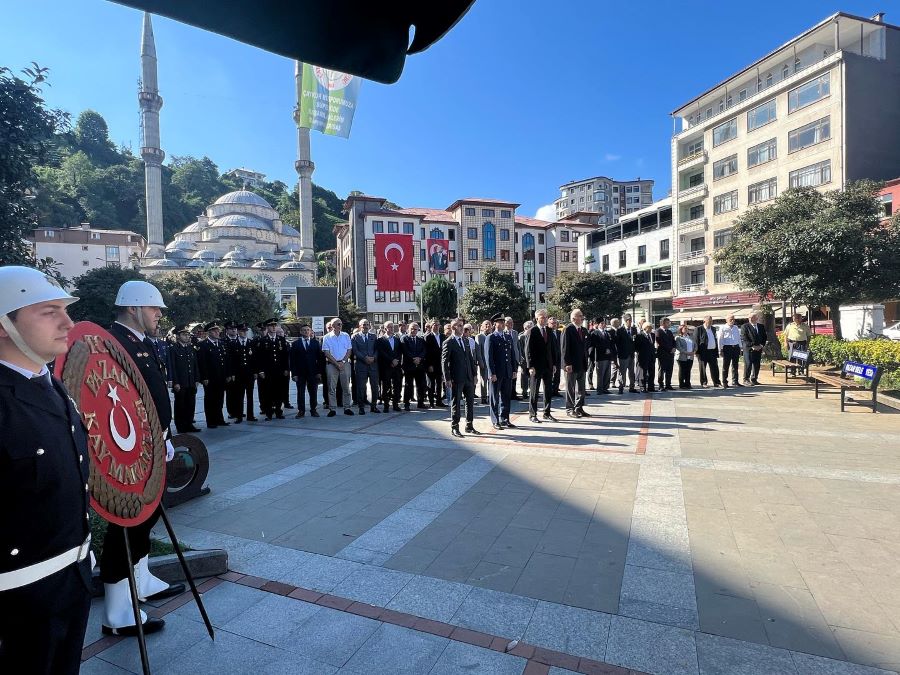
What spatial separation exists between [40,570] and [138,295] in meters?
2.24

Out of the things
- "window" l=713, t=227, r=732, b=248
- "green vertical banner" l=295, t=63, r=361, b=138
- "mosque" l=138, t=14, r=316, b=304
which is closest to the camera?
"green vertical banner" l=295, t=63, r=361, b=138

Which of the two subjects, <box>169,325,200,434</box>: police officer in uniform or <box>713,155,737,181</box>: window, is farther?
<box>713,155,737,181</box>: window

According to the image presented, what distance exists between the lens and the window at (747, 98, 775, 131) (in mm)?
33750

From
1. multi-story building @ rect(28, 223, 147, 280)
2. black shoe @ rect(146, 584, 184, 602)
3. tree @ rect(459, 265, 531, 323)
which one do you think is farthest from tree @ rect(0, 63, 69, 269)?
multi-story building @ rect(28, 223, 147, 280)

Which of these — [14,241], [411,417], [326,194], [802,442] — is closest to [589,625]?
[802,442]

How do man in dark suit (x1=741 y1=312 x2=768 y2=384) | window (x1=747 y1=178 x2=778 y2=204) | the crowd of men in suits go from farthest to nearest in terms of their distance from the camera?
window (x1=747 y1=178 x2=778 y2=204)
man in dark suit (x1=741 y1=312 x2=768 y2=384)
the crowd of men in suits

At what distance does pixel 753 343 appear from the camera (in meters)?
13.5

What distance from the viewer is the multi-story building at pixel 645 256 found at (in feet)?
150

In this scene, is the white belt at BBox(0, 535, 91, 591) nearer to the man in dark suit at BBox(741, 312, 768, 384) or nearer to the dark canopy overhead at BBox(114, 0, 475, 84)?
the dark canopy overhead at BBox(114, 0, 475, 84)

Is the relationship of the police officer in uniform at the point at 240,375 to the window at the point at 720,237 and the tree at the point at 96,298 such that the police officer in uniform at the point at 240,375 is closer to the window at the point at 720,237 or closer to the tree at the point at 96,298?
the tree at the point at 96,298

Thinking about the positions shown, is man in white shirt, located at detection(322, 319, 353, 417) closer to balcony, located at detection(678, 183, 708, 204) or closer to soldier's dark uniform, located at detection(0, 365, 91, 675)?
soldier's dark uniform, located at detection(0, 365, 91, 675)

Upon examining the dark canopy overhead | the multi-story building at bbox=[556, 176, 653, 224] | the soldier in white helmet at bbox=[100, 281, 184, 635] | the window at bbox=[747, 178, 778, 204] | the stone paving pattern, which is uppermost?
the multi-story building at bbox=[556, 176, 653, 224]

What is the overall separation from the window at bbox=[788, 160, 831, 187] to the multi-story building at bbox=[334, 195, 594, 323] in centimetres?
2994

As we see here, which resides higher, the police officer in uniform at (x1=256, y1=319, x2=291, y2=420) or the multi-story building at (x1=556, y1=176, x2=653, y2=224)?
the multi-story building at (x1=556, y1=176, x2=653, y2=224)
